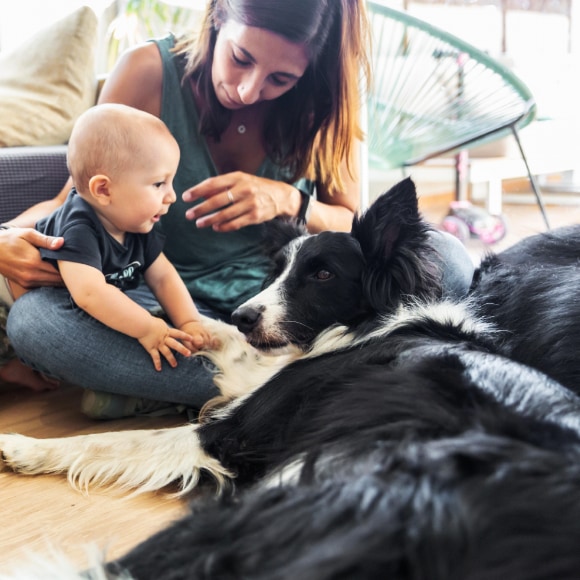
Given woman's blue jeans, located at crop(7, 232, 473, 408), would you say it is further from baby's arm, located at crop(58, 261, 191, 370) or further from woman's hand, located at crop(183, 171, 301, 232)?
woman's hand, located at crop(183, 171, 301, 232)

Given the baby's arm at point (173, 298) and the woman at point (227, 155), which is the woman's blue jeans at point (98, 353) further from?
the baby's arm at point (173, 298)

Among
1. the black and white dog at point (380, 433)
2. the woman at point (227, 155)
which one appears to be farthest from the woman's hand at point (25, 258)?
the black and white dog at point (380, 433)

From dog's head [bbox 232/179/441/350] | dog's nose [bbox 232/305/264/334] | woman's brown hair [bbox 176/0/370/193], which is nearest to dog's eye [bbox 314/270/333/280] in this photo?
dog's head [bbox 232/179/441/350]

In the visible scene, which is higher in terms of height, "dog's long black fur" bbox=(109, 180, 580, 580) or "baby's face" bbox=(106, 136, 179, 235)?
"baby's face" bbox=(106, 136, 179, 235)

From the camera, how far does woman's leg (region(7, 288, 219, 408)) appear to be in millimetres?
1915

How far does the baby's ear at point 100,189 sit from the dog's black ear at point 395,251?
27.3 inches

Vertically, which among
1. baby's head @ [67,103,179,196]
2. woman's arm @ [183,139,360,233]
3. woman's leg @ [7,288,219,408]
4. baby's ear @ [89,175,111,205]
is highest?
baby's head @ [67,103,179,196]

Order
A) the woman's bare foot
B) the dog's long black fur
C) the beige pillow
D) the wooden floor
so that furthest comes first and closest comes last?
the beige pillow < the woman's bare foot < the wooden floor < the dog's long black fur

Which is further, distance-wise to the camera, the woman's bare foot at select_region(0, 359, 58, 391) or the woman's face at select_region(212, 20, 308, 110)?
the woman's bare foot at select_region(0, 359, 58, 391)

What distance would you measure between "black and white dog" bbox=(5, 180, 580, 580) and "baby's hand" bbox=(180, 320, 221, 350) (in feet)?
0.15

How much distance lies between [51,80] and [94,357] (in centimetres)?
165

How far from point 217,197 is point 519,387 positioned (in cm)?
118

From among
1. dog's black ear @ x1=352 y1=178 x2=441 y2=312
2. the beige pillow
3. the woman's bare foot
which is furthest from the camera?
the beige pillow

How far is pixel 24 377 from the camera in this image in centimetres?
231
